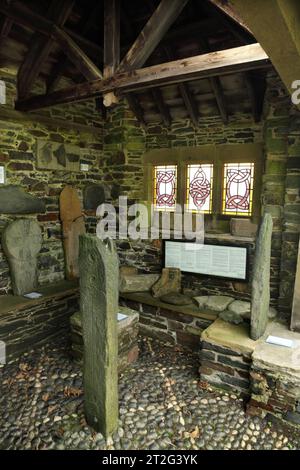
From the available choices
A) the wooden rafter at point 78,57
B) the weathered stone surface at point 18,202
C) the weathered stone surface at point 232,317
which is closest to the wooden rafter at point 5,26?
the wooden rafter at point 78,57

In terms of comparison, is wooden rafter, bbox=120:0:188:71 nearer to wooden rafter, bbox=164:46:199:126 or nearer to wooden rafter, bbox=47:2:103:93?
wooden rafter, bbox=47:2:103:93

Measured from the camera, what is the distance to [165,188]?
5629mm

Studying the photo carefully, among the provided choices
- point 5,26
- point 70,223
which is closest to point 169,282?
point 70,223

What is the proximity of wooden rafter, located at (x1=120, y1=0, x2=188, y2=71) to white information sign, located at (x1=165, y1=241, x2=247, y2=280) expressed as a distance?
9.30 ft

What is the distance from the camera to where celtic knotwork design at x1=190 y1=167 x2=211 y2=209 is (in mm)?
5242

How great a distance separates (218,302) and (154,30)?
11.2 feet

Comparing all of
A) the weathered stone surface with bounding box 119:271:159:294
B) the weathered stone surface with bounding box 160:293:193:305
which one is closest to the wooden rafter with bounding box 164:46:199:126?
the weathered stone surface with bounding box 119:271:159:294

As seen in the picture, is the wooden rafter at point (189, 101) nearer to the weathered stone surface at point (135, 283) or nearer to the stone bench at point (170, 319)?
the weathered stone surface at point (135, 283)

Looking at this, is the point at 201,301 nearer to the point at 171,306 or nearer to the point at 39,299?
the point at 171,306

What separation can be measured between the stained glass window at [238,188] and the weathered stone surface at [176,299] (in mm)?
1637

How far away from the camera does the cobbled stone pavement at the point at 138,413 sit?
2604 mm

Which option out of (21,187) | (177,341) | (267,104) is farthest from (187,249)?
(21,187)

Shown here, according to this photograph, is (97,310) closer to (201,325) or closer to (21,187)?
(201,325)

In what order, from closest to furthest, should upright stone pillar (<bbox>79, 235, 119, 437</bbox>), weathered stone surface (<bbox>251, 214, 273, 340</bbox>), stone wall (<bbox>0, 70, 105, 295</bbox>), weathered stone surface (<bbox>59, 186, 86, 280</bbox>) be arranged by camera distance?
1. upright stone pillar (<bbox>79, 235, 119, 437</bbox>)
2. weathered stone surface (<bbox>251, 214, 273, 340</bbox>)
3. stone wall (<bbox>0, 70, 105, 295</bbox>)
4. weathered stone surface (<bbox>59, 186, 86, 280</bbox>)
